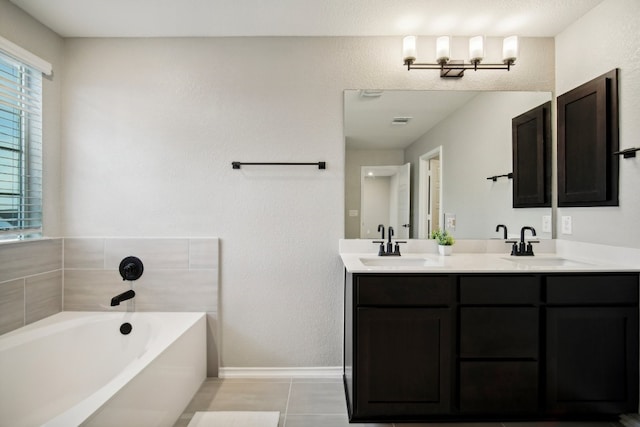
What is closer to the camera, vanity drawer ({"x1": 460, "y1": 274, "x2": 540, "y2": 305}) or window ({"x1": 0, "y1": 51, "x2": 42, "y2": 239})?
vanity drawer ({"x1": 460, "y1": 274, "x2": 540, "y2": 305})

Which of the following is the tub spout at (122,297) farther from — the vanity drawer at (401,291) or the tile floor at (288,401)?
the vanity drawer at (401,291)

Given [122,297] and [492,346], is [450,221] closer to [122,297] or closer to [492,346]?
[492,346]

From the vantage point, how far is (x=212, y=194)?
7.36 feet

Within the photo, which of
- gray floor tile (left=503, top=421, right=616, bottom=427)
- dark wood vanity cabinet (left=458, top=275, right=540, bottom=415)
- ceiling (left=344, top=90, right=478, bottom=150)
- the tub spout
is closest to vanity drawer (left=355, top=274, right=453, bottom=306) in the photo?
dark wood vanity cabinet (left=458, top=275, right=540, bottom=415)

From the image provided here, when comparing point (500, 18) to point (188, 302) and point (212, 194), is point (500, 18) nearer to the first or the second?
point (212, 194)

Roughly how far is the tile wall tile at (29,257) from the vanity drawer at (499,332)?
2.61 metres

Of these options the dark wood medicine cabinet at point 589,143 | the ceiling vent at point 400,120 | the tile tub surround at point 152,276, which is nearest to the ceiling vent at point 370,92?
the ceiling vent at point 400,120

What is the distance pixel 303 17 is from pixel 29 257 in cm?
232

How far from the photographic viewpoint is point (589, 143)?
6.41 ft

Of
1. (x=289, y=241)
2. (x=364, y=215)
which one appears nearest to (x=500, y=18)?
(x=364, y=215)

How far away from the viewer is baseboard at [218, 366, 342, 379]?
7.33 ft

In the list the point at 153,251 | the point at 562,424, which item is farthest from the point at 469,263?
the point at 153,251

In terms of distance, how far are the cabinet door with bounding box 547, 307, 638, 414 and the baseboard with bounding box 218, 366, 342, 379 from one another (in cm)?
131

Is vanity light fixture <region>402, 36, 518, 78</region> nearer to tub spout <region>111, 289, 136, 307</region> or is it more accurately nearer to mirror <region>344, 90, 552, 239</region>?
mirror <region>344, 90, 552, 239</region>
